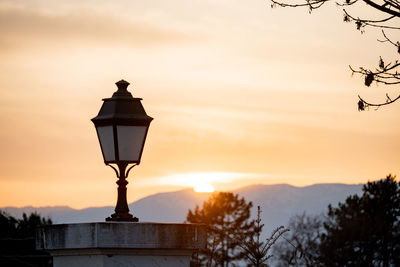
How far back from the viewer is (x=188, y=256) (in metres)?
5.67

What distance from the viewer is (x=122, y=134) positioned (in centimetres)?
599

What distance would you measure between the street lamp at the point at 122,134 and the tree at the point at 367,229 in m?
55.1

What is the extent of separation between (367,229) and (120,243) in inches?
2284

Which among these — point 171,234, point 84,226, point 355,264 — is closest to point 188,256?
point 171,234

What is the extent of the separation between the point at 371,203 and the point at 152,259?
60.6 meters

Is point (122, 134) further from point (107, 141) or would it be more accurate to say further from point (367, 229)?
point (367, 229)

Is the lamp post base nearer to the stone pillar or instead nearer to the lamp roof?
the stone pillar

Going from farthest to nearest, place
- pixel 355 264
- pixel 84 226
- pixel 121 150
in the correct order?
1. pixel 355 264
2. pixel 121 150
3. pixel 84 226

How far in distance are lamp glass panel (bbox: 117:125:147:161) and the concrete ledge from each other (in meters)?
0.73

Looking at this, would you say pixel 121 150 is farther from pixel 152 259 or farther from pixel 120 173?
pixel 152 259

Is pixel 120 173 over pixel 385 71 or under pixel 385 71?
under

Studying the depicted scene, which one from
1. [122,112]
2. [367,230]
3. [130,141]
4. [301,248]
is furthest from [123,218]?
[367,230]

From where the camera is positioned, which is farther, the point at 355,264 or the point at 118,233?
the point at 355,264

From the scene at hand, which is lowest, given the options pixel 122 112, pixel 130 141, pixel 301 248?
pixel 301 248
